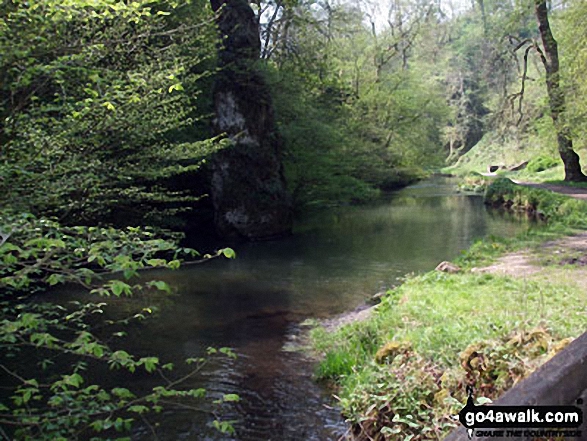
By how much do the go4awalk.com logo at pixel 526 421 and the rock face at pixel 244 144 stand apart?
16974mm

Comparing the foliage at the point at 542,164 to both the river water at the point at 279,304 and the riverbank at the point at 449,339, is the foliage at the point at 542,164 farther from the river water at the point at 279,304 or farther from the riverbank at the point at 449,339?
the riverbank at the point at 449,339

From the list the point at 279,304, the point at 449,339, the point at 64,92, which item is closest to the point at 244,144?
the point at 279,304

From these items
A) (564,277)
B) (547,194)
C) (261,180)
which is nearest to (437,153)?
(547,194)

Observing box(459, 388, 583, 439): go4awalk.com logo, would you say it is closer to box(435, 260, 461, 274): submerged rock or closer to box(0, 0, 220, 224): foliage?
box(0, 0, 220, 224): foliage

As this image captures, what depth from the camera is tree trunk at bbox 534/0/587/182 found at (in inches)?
968

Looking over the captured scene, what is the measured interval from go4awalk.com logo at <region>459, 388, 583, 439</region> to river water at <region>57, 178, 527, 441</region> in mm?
3380

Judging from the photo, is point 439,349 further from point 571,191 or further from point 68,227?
point 571,191

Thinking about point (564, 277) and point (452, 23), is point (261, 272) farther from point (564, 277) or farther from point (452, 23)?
point (452, 23)

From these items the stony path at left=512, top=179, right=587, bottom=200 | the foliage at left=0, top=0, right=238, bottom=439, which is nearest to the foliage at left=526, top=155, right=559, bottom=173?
the stony path at left=512, top=179, right=587, bottom=200

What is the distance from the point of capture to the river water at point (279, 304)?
608 cm

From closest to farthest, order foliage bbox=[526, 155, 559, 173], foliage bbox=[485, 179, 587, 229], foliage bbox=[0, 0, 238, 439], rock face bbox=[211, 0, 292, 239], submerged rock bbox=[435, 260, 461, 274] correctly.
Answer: foliage bbox=[0, 0, 238, 439] → submerged rock bbox=[435, 260, 461, 274] → foliage bbox=[485, 179, 587, 229] → rock face bbox=[211, 0, 292, 239] → foliage bbox=[526, 155, 559, 173]

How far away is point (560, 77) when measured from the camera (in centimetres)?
2580

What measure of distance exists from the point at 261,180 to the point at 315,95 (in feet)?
19.1

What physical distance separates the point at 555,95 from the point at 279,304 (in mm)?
19715
